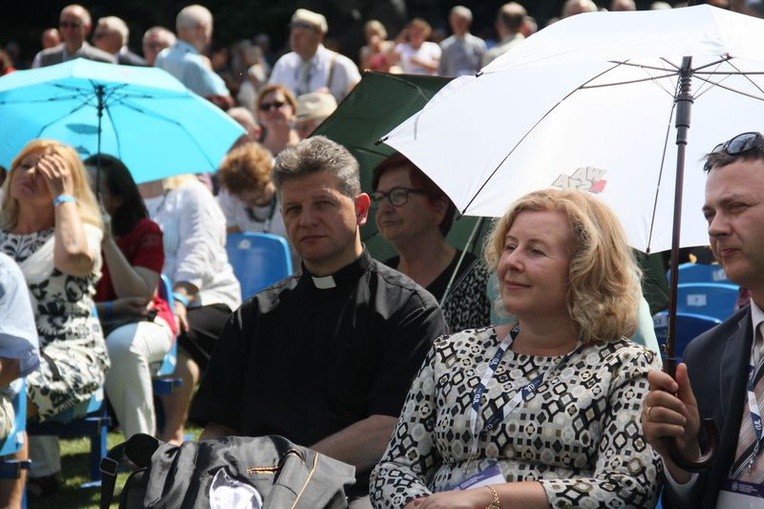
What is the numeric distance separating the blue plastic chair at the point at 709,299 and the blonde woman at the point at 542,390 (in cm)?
288

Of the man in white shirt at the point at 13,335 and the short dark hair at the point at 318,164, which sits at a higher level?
the short dark hair at the point at 318,164

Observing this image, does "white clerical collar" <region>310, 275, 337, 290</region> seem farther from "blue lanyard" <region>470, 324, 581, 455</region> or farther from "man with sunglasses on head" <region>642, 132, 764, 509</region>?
"man with sunglasses on head" <region>642, 132, 764, 509</region>

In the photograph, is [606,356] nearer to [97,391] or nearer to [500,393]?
[500,393]

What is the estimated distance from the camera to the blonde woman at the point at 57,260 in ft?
20.4

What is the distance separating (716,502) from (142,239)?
14.6 ft

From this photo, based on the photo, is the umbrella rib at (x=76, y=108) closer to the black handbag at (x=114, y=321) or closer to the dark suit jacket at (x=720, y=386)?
the black handbag at (x=114, y=321)

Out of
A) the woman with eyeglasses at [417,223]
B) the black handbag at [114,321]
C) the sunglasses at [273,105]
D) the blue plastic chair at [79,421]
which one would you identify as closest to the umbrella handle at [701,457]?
the woman with eyeglasses at [417,223]

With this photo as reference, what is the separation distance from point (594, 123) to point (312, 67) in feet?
29.3

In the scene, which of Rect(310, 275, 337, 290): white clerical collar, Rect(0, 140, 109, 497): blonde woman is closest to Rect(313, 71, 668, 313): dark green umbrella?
Rect(0, 140, 109, 497): blonde woman

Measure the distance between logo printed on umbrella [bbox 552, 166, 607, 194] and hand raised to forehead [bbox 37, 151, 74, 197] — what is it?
297 centimetres

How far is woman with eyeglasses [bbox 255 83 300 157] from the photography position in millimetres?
10555

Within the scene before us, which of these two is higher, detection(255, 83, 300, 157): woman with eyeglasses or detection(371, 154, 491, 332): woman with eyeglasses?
detection(255, 83, 300, 157): woman with eyeglasses

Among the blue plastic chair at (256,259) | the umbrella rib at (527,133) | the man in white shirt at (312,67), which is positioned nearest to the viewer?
the umbrella rib at (527,133)

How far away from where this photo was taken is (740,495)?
3.34m
